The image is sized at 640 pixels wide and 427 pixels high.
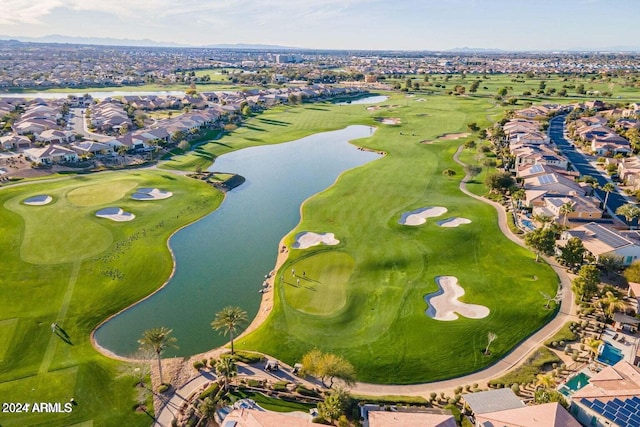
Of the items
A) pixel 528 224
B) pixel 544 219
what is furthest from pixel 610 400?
pixel 528 224

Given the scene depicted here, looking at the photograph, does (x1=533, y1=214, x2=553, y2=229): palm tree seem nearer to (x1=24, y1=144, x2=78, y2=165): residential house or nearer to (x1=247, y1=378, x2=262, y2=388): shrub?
(x1=247, y1=378, x2=262, y2=388): shrub

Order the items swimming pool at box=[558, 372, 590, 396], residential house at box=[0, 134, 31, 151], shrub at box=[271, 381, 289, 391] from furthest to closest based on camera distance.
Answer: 1. residential house at box=[0, 134, 31, 151]
2. shrub at box=[271, 381, 289, 391]
3. swimming pool at box=[558, 372, 590, 396]

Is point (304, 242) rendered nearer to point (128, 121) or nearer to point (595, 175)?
point (595, 175)

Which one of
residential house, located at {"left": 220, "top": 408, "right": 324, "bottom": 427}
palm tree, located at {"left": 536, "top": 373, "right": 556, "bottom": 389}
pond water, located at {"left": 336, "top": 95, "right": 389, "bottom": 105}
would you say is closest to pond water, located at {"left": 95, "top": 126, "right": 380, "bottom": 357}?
residential house, located at {"left": 220, "top": 408, "right": 324, "bottom": 427}

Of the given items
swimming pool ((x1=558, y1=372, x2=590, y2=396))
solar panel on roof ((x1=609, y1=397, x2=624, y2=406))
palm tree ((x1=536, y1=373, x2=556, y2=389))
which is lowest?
swimming pool ((x1=558, y1=372, x2=590, y2=396))

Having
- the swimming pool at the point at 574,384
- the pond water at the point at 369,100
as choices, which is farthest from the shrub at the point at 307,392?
the pond water at the point at 369,100

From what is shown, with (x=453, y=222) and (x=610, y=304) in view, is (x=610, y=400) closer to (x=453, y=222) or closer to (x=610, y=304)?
(x=610, y=304)

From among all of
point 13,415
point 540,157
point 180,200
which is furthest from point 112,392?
point 540,157
